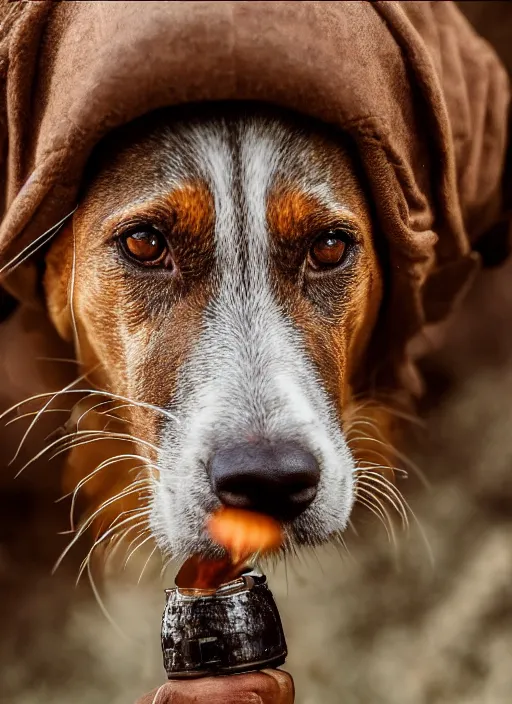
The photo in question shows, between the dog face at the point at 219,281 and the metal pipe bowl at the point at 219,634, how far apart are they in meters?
0.13

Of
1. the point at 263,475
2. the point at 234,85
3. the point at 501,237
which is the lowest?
the point at 263,475

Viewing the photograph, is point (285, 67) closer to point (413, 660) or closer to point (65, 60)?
point (65, 60)

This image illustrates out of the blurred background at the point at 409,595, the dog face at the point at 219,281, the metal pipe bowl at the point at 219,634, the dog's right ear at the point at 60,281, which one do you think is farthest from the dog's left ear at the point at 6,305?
the metal pipe bowl at the point at 219,634

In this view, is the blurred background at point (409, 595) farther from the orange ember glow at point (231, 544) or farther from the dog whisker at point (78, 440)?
the orange ember glow at point (231, 544)

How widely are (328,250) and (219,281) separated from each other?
20 centimetres

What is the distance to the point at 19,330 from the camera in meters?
1.79

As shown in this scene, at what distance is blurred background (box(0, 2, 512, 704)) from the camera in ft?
6.33

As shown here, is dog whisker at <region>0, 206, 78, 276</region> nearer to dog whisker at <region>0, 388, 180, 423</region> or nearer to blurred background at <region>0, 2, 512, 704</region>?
dog whisker at <region>0, 388, 180, 423</region>

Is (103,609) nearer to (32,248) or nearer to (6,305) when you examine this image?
(6,305)

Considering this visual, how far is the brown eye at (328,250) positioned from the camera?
61.9 inches

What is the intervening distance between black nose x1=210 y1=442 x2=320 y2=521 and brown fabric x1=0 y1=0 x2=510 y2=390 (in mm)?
448

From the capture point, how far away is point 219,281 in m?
1.52

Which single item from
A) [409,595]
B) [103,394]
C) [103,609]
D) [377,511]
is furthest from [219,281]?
[409,595]

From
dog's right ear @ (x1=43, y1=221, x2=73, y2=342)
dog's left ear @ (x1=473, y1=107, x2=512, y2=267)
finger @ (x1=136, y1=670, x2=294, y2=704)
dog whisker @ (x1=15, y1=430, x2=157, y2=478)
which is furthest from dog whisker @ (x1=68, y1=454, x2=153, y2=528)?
dog's left ear @ (x1=473, y1=107, x2=512, y2=267)
